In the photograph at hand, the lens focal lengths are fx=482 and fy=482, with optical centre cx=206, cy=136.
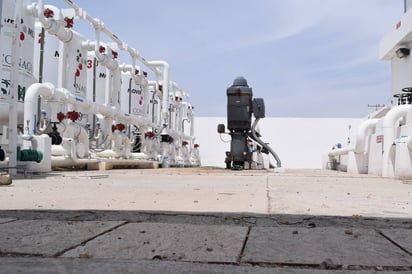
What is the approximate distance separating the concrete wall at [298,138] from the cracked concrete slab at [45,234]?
65.0 ft

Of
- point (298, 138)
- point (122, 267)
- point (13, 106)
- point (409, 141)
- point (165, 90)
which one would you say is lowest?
point (122, 267)

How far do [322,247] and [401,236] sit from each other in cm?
39

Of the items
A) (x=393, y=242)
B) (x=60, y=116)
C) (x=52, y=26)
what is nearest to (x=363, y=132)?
(x=60, y=116)

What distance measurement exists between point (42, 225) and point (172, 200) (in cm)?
120

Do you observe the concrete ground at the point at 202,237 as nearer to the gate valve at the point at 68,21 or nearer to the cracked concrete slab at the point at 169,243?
the cracked concrete slab at the point at 169,243

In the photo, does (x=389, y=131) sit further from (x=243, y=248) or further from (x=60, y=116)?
(x=243, y=248)

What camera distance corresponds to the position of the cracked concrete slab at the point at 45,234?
61.8 inches

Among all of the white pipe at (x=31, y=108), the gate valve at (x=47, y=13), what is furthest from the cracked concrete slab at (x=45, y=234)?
the gate valve at (x=47, y=13)

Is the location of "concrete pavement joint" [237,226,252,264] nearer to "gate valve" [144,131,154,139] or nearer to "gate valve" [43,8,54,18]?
"gate valve" [43,8,54,18]

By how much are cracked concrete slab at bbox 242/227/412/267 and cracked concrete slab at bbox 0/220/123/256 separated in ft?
1.99

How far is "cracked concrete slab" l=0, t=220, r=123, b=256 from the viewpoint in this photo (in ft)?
5.15

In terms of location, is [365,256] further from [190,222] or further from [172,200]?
[172,200]

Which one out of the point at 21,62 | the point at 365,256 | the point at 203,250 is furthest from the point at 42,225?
the point at 21,62

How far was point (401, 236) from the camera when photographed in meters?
1.81
